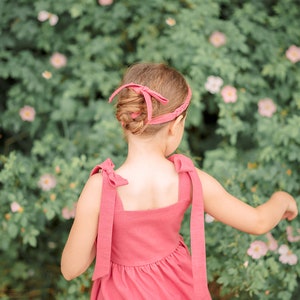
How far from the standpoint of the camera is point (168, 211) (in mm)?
1803

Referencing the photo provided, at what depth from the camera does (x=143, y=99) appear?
1723 mm

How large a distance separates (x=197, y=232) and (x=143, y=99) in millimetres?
454

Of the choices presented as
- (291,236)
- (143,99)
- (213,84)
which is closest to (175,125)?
(143,99)

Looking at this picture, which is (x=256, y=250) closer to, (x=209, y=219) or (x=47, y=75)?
(x=209, y=219)

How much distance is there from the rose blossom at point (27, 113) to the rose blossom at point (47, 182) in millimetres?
552

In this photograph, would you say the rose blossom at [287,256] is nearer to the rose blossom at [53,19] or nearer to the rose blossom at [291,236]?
the rose blossom at [291,236]

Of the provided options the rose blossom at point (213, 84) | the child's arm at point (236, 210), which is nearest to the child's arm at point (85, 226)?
the child's arm at point (236, 210)

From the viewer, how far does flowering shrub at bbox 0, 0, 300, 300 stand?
106 inches

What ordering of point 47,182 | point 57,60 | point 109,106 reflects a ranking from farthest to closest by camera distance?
point 57,60 < point 109,106 < point 47,182

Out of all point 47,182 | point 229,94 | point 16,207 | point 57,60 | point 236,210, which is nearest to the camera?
point 236,210

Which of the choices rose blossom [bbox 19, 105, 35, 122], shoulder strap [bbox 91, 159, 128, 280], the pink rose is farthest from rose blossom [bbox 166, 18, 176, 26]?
shoulder strap [bbox 91, 159, 128, 280]

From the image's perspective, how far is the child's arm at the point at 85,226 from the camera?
177 centimetres

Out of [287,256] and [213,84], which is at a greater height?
[213,84]

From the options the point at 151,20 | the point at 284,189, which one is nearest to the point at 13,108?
the point at 151,20
